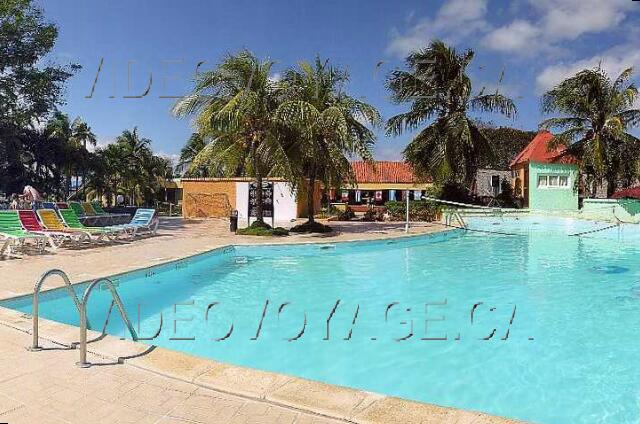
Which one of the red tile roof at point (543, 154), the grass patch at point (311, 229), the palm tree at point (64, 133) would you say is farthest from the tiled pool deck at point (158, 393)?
the red tile roof at point (543, 154)

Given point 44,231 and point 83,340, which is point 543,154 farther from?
point 83,340

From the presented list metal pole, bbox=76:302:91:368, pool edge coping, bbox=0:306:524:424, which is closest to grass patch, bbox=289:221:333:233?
pool edge coping, bbox=0:306:524:424

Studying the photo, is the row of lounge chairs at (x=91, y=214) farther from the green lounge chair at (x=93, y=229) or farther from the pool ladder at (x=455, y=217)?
the pool ladder at (x=455, y=217)

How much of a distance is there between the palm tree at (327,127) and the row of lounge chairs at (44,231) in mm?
6445

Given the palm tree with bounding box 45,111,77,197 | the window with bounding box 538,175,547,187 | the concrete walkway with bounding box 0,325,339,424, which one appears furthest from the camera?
the window with bounding box 538,175,547,187

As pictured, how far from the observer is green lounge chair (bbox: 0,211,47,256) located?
11190 millimetres

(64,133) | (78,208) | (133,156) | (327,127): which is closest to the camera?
(327,127)

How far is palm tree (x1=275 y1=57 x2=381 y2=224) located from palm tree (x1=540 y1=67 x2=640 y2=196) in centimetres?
1545

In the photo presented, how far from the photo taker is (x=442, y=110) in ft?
92.0

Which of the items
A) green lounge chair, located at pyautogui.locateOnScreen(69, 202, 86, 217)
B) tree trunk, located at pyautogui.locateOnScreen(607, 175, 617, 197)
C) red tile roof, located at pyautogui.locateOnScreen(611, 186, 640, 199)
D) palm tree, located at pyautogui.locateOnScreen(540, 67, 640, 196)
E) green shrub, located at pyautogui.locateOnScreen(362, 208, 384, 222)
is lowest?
green shrub, located at pyautogui.locateOnScreen(362, 208, 384, 222)

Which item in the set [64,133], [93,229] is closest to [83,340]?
[93,229]

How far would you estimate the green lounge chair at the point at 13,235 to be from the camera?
1119 centimetres

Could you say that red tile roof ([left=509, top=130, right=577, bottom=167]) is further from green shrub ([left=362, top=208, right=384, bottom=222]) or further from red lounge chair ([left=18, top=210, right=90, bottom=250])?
red lounge chair ([left=18, top=210, right=90, bottom=250])

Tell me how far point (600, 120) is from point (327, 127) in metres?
19.0
